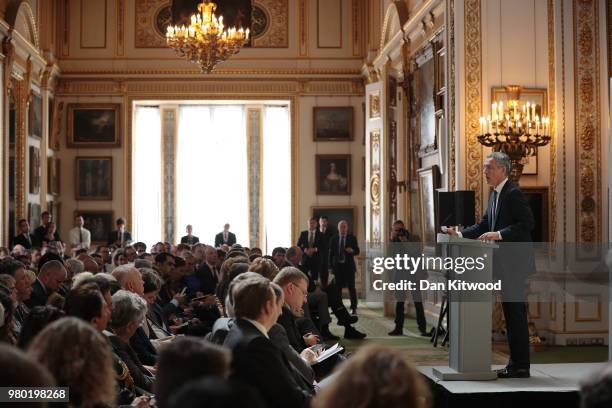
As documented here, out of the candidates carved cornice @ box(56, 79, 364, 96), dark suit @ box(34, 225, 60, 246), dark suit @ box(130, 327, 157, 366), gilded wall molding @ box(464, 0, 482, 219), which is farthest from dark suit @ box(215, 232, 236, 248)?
dark suit @ box(130, 327, 157, 366)

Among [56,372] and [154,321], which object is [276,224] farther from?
[56,372]

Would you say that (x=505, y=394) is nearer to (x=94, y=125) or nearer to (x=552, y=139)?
(x=552, y=139)

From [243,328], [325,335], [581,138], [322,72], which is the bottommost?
[325,335]

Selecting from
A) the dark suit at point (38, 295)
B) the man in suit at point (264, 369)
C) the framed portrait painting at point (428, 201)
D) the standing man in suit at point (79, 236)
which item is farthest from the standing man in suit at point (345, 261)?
the man in suit at point (264, 369)

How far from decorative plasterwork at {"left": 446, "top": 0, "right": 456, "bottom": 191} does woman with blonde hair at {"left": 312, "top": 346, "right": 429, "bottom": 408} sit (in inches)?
360

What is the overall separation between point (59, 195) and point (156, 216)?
2214mm

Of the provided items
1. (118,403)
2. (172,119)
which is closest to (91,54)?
(172,119)

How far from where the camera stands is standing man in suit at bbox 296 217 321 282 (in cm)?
1708

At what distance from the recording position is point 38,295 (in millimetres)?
7910

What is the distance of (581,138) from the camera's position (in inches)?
440

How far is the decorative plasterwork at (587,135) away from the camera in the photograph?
36.7ft

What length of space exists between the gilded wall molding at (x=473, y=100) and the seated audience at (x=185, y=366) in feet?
29.1

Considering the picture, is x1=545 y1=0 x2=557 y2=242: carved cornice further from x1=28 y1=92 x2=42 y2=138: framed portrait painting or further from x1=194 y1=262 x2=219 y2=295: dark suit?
x1=28 y1=92 x2=42 y2=138: framed portrait painting

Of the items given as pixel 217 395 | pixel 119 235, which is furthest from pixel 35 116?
pixel 217 395
